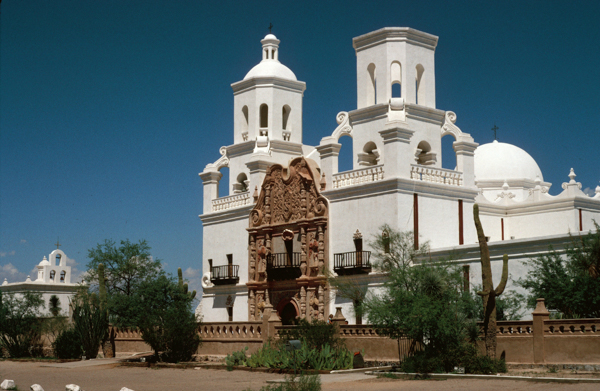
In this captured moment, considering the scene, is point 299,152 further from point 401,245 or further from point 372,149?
point 401,245

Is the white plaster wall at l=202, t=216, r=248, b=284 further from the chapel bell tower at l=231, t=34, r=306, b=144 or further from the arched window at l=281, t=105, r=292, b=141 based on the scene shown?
the arched window at l=281, t=105, r=292, b=141

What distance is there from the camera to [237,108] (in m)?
44.9

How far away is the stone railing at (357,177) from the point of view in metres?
35.4

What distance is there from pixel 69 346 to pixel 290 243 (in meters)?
11.6

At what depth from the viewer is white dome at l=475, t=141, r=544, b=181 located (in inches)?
1654

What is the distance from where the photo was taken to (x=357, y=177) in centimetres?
3619

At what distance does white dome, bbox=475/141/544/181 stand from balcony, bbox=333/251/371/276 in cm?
1037

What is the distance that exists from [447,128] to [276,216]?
31.0 ft

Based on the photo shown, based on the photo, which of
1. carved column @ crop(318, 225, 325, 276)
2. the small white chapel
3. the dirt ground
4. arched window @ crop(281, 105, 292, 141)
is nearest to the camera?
the dirt ground

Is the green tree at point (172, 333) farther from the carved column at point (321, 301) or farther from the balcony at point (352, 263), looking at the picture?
the balcony at point (352, 263)

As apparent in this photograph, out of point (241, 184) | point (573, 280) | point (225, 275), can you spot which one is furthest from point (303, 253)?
point (573, 280)

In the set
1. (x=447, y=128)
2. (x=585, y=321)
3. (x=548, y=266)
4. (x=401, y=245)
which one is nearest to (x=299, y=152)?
(x=447, y=128)

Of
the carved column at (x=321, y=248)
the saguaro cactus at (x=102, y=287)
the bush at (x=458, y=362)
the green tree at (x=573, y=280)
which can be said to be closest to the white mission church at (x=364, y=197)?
the carved column at (x=321, y=248)

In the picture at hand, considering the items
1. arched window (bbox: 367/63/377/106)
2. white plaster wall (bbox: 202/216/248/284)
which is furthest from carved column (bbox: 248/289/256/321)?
arched window (bbox: 367/63/377/106)
